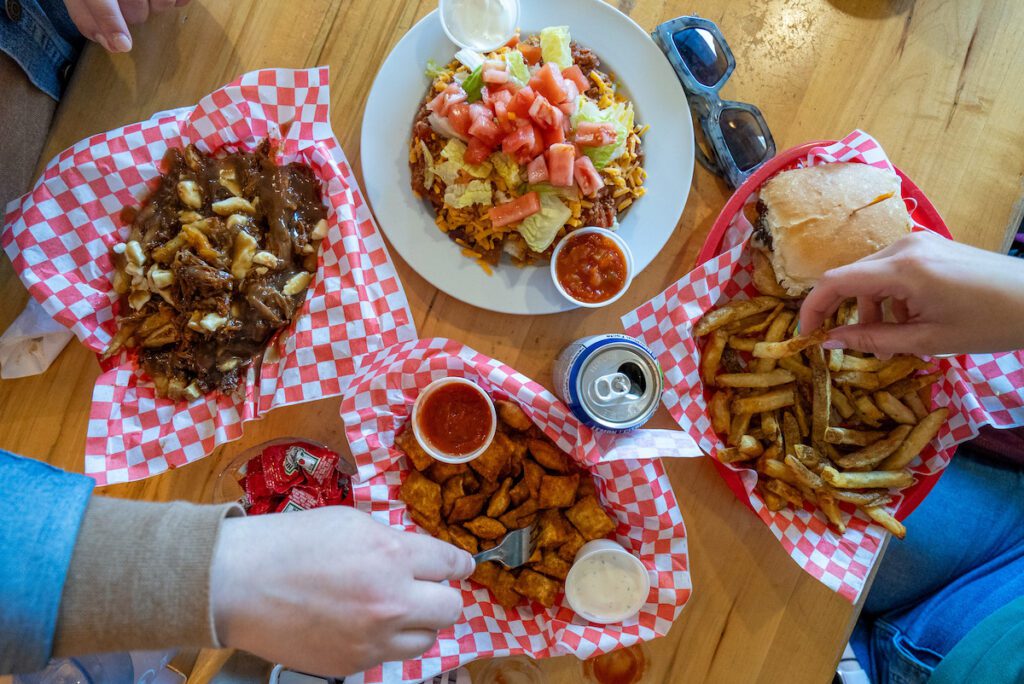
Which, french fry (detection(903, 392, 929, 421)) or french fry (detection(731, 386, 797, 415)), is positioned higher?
french fry (detection(903, 392, 929, 421))

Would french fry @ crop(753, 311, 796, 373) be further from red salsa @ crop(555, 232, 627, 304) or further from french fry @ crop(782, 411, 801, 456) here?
red salsa @ crop(555, 232, 627, 304)

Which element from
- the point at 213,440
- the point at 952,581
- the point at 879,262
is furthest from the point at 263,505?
the point at 952,581

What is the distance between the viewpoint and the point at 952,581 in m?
2.46

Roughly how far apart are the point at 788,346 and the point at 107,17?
7.66 ft

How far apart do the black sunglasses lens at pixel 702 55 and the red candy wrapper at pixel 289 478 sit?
6.04ft

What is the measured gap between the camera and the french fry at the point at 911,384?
217 centimetres

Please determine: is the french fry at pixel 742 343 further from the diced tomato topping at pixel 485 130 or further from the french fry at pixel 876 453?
the diced tomato topping at pixel 485 130

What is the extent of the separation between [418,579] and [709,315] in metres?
1.29

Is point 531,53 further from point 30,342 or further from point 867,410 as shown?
point 30,342

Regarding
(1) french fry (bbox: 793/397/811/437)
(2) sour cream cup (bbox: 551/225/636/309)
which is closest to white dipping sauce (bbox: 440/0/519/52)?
(2) sour cream cup (bbox: 551/225/636/309)

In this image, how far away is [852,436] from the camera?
2.18 m

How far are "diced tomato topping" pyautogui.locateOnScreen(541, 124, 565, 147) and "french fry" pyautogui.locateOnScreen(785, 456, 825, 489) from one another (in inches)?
51.3

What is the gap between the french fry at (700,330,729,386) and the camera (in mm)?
2184

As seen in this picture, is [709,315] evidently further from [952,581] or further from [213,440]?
[213,440]
